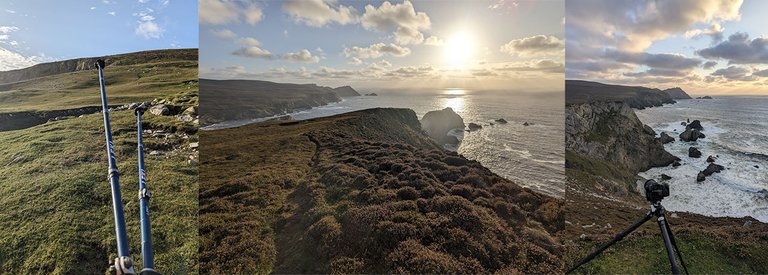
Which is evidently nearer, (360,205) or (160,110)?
(360,205)

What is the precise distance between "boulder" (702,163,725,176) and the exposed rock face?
44.3ft

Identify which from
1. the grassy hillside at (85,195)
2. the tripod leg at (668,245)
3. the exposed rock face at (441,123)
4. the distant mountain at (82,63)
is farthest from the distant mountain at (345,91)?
the distant mountain at (82,63)

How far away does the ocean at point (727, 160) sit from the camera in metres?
8.28

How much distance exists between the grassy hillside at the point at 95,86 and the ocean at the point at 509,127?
1295 centimetres

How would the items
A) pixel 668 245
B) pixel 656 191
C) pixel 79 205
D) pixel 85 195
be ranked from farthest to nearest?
1. pixel 85 195
2. pixel 79 205
3. pixel 668 245
4. pixel 656 191

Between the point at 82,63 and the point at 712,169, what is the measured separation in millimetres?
37404

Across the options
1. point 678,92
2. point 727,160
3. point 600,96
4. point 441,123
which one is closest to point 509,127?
point 441,123

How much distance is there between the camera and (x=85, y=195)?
7.52 meters

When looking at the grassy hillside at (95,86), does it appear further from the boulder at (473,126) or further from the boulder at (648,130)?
the boulder at (648,130)

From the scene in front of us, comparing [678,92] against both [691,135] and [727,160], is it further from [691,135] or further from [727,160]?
[691,135]

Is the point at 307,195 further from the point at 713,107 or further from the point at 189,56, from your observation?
the point at 189,56

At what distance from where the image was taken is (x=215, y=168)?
621 cm

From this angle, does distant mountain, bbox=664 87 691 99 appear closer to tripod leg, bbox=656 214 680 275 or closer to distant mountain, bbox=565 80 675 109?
tripod leg, bbox=656 214 680 275

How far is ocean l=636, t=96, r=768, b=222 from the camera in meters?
8.28
